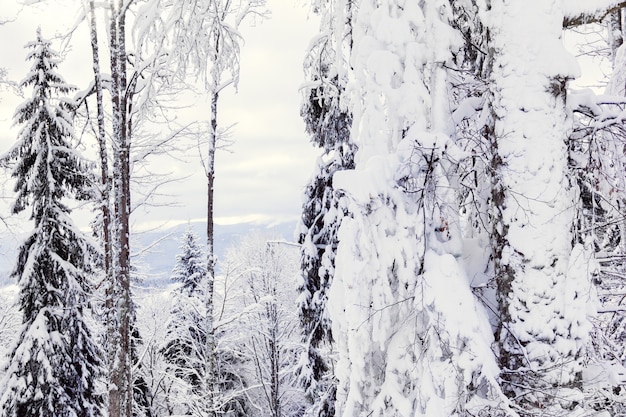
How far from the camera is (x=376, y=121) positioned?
3.40 meters

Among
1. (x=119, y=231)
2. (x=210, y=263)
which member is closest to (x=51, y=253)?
(x=210, y=263)

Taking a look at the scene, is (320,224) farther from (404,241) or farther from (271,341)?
(271,341)

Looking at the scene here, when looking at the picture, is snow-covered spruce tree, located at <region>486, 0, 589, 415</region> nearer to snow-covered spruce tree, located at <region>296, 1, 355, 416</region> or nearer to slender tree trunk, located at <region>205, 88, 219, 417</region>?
snow-covered spruce tree, located at <region>296, 1, 355, 416</region>

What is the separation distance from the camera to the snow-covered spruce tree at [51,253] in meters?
10.4

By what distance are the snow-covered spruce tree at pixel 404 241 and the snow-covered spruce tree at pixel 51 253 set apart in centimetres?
910

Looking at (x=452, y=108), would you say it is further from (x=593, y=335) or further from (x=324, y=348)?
(x=324, y=348)

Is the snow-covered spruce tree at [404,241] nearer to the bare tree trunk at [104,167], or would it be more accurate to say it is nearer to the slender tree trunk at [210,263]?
the bare tree trunk at [104,167]

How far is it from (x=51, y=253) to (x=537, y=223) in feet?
34.2

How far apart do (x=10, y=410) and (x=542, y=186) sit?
11207mm

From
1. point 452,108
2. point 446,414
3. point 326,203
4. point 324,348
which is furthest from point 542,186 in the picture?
point 324,348

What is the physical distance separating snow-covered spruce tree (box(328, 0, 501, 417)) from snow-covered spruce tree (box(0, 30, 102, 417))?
9.10 m

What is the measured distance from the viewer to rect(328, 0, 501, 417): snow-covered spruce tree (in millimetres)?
2971

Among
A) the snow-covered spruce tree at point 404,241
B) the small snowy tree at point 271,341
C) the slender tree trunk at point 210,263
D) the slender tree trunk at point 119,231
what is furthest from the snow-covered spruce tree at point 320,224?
the small snowy tree at point 271,341

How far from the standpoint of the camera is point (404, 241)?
3.12 meters
